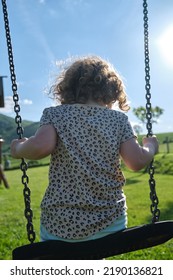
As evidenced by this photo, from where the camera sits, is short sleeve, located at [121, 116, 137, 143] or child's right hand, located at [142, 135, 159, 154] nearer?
short sleeve, located at [121, 116, 137, 143]

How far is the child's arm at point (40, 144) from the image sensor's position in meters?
2.30

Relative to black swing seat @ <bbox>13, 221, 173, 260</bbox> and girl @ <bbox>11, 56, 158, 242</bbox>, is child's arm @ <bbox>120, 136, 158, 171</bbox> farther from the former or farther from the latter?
black swing seat @ <bbox>13, 221, 173, 260</bbox>

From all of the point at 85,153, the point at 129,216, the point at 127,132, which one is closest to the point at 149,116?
the point at 127,132

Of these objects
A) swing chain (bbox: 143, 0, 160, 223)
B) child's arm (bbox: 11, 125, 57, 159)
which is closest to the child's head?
child's arm (bbox: 11, 125, 57, 159)

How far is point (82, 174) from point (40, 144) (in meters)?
0.30

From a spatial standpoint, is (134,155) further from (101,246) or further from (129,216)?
(129,216)

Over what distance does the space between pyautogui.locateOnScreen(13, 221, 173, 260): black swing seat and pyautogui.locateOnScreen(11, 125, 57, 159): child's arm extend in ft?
1.72

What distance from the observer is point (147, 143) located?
2.71m

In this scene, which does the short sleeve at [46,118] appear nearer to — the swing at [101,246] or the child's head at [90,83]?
the child's head at [90,83]

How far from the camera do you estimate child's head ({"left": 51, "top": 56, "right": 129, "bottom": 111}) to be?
2.47m

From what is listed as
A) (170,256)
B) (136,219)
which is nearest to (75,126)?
(170,256)

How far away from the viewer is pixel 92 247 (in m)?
2.31

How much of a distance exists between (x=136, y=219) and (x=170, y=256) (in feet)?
11.7

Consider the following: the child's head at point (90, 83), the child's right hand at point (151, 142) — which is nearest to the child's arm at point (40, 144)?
the child's head at point (90, 83)
